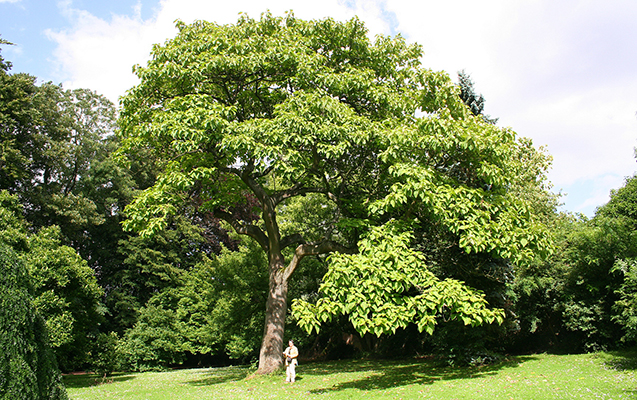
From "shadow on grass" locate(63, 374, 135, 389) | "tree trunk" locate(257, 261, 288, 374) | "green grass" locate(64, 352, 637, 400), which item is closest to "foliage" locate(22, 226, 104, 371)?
"shadow on grass" locate(63, 374, 135, 389)

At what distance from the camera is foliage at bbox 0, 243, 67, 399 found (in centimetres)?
452

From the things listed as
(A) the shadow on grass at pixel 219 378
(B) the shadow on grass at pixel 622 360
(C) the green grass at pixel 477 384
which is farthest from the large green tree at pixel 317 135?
(B) the shadow on grass at pixel 622 360

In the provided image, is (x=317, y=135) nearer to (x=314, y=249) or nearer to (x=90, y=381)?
(x=314, y=249)

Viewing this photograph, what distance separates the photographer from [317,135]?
38.5 feet

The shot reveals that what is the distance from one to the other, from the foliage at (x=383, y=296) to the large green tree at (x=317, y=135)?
138 cm

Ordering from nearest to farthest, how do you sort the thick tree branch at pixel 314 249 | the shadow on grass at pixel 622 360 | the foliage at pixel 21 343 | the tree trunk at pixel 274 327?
1. the foliage at pixel 21 343
2. the shadow on grass at pixel 622 360
3. the tree trunk at pixel 274 327
4. the thick tree branch at pixel 314 249

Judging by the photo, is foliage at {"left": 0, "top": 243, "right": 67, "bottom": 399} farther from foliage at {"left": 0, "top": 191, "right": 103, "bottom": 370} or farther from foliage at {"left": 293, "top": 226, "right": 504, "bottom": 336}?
foliage at {"left": 0, "top": 191, "right": 103, "bottom": 370}

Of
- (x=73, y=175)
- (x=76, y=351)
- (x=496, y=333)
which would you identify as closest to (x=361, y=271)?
(x=496, y=333)

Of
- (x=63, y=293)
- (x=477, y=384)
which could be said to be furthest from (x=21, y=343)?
(x=63, y=293)

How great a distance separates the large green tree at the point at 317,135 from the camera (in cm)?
1030

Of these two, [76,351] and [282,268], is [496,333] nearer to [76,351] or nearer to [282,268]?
[282,268]

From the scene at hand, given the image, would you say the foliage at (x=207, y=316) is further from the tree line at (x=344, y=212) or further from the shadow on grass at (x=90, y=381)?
the shadow on grass at (x=90, y=381)

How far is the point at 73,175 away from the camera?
3162 cm

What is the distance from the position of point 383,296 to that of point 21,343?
21.4 feet
